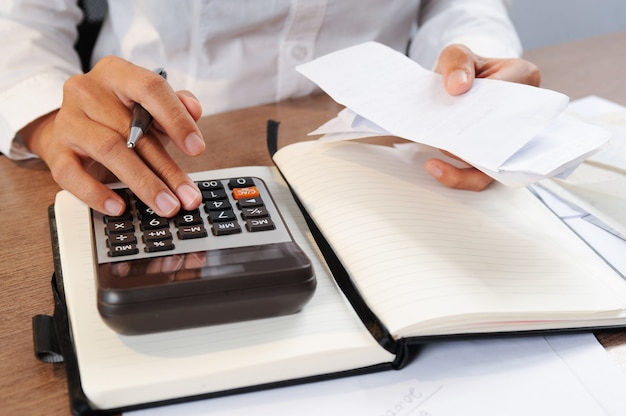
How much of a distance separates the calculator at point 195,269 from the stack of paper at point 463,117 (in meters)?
0.13

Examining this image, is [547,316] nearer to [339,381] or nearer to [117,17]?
[339,381]

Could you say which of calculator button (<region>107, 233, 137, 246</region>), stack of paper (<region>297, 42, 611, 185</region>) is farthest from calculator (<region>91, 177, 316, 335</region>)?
stack of paper (<region>297, 42, 611, 185</region>)

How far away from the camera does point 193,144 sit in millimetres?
424

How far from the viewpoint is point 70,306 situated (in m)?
0.34

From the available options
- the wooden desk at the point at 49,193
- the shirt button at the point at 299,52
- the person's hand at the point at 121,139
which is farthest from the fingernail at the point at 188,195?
the shirt button at the point at 299,52

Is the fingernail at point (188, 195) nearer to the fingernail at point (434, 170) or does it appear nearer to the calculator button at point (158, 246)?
the calculator button at point (158, 246)

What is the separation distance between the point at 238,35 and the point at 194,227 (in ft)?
1.44

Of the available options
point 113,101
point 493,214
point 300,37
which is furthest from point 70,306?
point 300,37

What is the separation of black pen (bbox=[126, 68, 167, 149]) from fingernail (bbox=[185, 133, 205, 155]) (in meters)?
0.03

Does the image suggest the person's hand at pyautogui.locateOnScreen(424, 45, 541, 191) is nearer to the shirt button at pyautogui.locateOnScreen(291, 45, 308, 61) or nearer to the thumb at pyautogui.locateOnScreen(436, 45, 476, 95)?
the thumb at pyautogui.locateOnScreen(436, 45, 476, 95)

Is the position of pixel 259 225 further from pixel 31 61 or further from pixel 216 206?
pixel 31 61

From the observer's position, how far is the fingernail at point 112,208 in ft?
1.25

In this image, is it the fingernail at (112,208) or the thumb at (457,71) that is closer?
the fingernail at (112,208)

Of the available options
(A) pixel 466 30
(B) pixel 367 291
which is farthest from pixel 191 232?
(A) pixel 466 30
